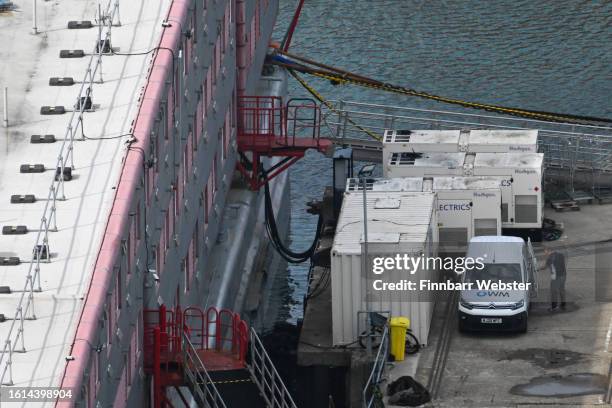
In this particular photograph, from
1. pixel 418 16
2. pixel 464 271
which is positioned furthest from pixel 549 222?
pixel 418 16

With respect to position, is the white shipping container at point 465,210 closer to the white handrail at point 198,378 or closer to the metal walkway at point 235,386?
the metal walkway at point 235,386

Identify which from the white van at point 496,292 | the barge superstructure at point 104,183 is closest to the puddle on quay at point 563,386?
the white van at point 496,292

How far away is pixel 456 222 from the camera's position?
231ft

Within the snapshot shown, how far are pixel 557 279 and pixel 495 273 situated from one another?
8.80 feet

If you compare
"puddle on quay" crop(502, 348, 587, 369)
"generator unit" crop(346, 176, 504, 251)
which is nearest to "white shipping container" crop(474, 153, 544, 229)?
"generator unit" crop(346, 176, 504, 251)

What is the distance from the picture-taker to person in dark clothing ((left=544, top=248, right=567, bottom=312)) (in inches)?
2665

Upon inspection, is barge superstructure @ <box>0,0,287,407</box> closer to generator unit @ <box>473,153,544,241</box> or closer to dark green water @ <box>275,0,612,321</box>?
generator unit @ <box>473,153,544,241</box>

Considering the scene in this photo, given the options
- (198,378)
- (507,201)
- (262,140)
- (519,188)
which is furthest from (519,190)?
Result: (198,378)

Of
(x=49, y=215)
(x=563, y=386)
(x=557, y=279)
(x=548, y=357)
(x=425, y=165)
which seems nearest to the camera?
(x=49, y=215)

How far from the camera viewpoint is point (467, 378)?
206 ft

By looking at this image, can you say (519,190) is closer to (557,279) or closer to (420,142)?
(420,142)

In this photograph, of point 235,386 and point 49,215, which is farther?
point 235,386

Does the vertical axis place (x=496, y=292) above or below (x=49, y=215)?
below

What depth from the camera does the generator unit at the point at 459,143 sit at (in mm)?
75062
